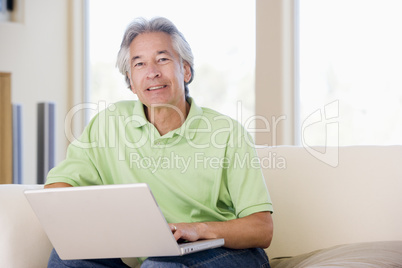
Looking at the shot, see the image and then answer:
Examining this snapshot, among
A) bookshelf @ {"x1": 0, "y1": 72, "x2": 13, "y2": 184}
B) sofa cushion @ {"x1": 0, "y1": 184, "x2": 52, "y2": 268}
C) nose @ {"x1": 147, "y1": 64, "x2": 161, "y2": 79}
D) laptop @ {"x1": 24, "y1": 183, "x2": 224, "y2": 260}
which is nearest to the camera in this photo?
laptop @ {"x1": 24, "y1": 183, "x2": 224, "y2": 260}

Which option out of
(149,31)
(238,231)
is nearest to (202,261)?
(238,231)

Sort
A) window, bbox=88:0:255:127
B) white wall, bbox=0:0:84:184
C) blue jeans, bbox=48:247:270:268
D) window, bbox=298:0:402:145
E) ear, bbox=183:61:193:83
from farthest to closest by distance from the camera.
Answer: white wall, bbox=0:0:84:184 < window, bbox=88:0:255:127 < window, bbox=298:0:402:145 < ear, bbox=183:61:193:83 < blue jeans, bbox=48:247:270:268

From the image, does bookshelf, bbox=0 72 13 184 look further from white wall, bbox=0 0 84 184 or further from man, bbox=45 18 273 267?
man, bbox=45 18 273 267

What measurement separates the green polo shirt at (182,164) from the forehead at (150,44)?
218 mm

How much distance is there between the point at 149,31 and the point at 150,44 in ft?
0.15

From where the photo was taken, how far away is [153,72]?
1.90 meters

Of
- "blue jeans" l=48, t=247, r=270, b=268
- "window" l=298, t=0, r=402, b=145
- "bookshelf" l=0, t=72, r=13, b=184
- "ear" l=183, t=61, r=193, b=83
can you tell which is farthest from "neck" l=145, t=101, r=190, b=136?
"bookshelf" l=0, t=72, r=13, b=184

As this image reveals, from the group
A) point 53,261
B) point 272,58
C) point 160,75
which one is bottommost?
point 53,261

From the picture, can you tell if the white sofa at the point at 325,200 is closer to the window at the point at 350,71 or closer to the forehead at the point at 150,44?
the forehead at the point at 150,44

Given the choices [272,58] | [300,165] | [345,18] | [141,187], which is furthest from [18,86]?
[141,187]

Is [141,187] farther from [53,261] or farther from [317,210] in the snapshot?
[317,210]

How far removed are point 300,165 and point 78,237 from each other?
2.95 ft

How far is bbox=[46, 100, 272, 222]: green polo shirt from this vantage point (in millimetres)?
1824

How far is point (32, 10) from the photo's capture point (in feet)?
13.9
